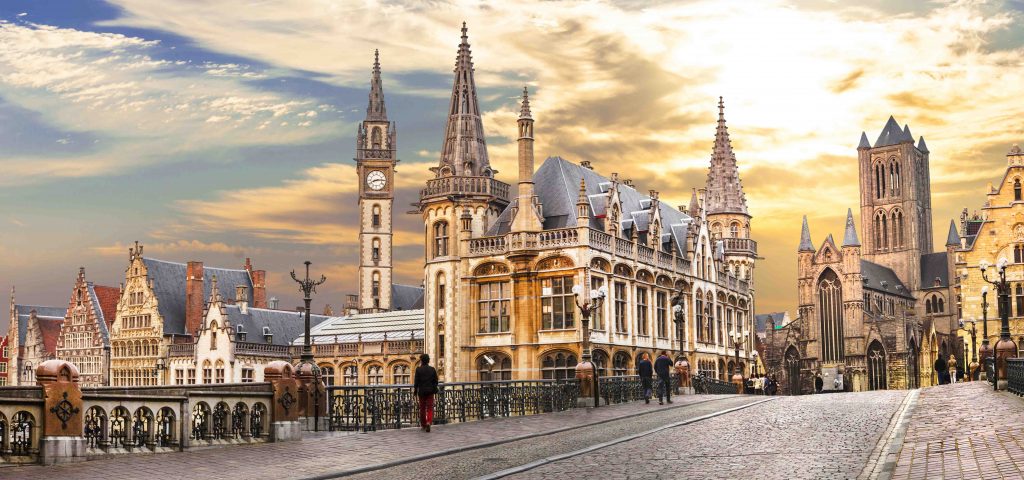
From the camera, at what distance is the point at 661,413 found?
30312 mm

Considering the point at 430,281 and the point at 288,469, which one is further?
the point at 430,281

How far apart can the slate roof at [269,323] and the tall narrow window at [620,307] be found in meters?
31.9

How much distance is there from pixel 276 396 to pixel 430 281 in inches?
1465

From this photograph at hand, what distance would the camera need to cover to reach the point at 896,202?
148500mm

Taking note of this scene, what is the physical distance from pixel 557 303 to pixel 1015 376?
92.4 ft

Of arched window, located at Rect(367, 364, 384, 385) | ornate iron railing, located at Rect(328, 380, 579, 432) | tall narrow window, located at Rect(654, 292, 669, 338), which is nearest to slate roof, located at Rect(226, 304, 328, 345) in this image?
arched window, located at Rect(367, 364, 384, 385)

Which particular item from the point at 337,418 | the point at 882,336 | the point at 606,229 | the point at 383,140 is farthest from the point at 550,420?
the point at 882,336

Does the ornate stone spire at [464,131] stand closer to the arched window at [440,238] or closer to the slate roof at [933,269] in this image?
the arched window at [440,238]

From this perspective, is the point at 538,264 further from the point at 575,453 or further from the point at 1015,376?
the point at 575,453

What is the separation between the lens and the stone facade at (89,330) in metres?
92.8

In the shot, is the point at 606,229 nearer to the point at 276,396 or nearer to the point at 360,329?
the point at 360,329

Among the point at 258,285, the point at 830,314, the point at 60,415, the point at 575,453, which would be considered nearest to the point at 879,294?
the point at 830,314

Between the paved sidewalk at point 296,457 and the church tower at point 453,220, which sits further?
the church tower at point 453,220

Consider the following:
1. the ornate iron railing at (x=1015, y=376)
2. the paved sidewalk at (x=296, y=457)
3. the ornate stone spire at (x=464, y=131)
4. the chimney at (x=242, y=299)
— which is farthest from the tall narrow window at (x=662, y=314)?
the chimney at (x=242, y=299)
